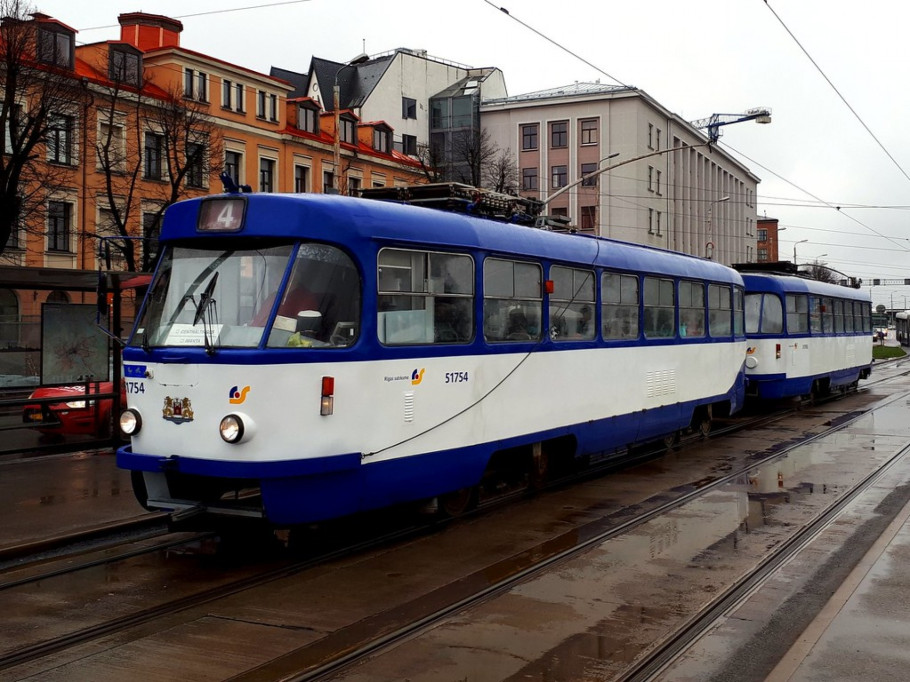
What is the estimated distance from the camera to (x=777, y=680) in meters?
5.64

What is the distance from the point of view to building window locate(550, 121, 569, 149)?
66.1 m

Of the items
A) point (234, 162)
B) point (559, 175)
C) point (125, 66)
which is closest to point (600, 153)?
point (559, 175)

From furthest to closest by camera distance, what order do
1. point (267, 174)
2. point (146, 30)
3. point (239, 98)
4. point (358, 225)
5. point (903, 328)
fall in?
point (903, 328), point (267, 174), point (239, 98), point (146, 30), point (358, 225)

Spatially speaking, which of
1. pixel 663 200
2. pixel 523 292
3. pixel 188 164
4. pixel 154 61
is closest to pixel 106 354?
pixel 523 292

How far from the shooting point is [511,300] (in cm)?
1039

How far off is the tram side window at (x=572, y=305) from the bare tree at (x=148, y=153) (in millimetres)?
25151

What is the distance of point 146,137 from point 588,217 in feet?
106

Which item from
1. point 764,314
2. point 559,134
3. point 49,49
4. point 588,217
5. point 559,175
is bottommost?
point 764,314

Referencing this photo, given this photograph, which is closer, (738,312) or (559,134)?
(738,312)

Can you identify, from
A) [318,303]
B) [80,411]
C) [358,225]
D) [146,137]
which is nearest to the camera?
[318,303]

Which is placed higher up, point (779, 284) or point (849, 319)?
point (779, 284)

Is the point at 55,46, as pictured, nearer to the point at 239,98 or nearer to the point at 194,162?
the point at 194,162

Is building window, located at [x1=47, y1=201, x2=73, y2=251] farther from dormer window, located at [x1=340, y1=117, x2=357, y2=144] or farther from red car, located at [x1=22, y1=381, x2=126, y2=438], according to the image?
red car, located at [x1=22, y1=381, x2=126, y2=438]

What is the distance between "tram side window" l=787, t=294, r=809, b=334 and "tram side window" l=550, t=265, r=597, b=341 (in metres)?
11.6
